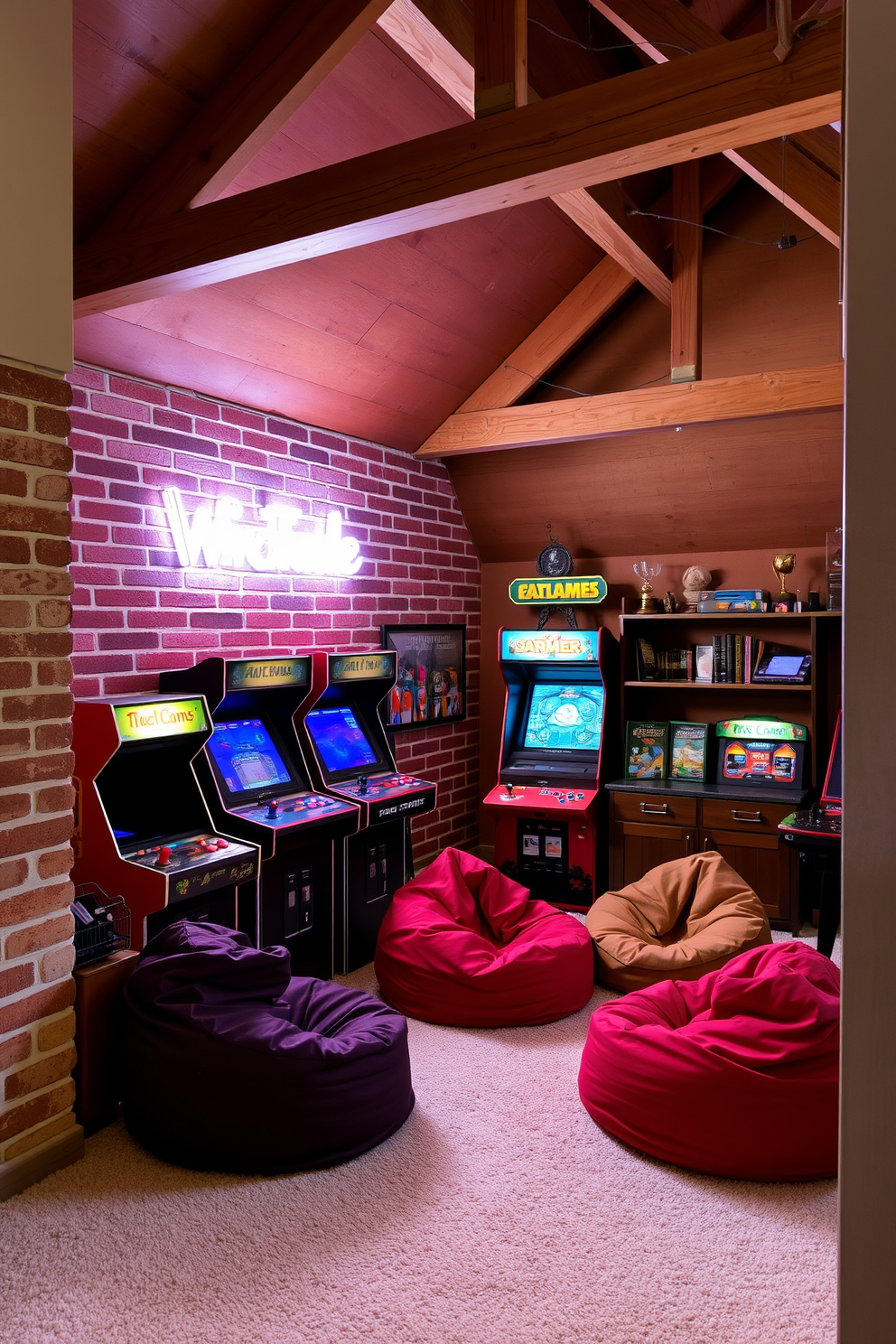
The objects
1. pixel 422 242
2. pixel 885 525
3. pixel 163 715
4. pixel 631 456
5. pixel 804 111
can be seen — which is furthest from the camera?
pixel 631 456

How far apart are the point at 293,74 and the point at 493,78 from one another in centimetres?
81

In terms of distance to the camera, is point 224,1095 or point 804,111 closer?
point 804,111

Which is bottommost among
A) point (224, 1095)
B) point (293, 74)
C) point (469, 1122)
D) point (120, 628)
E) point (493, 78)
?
point (469, 1122)

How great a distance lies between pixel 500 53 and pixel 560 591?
3.12m

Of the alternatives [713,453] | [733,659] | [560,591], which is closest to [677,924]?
[733,659]

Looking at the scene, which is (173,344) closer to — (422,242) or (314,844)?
(422,242)

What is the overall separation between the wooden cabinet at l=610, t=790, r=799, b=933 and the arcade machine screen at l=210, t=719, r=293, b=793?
205cm

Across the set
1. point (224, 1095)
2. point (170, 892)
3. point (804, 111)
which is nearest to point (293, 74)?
point (804, 111)

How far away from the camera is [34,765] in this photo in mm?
2408

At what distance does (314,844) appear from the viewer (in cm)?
376

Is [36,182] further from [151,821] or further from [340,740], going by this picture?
[340,740]

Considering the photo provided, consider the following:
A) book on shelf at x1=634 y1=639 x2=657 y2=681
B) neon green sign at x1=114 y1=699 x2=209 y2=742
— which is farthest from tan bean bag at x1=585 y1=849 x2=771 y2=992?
neon green sign at x1=114 y1=699 x2=209 y2=742

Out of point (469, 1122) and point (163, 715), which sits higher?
point (163, 715)

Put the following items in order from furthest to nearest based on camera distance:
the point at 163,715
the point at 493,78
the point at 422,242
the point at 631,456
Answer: the point at 631,456, the point at 422,242, the point at 163,715, the point at 493,78
